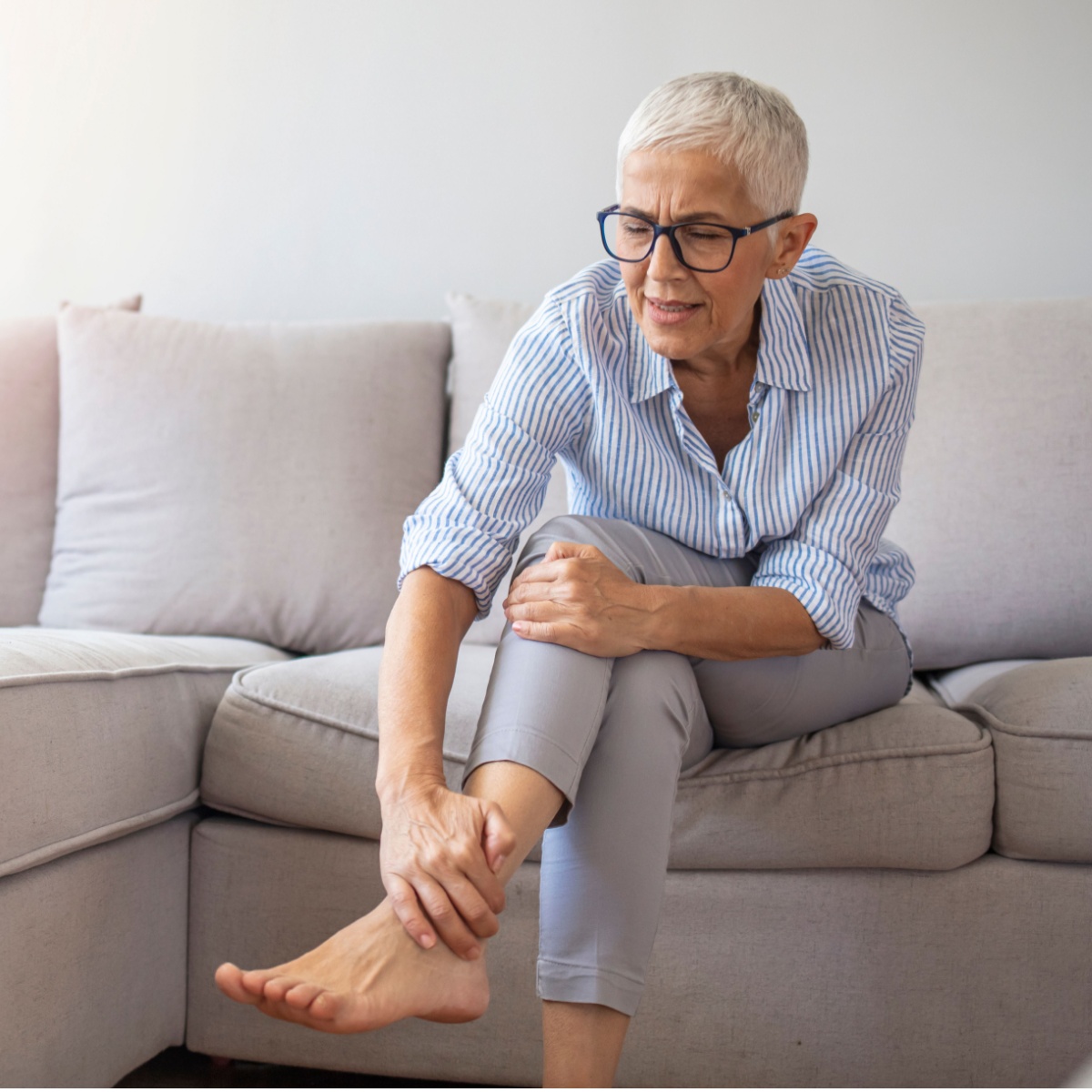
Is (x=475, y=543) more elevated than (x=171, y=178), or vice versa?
(x=171, y=178)

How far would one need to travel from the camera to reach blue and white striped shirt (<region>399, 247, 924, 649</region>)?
1188mm

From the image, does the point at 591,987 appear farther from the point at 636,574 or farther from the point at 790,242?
the point at 790,242

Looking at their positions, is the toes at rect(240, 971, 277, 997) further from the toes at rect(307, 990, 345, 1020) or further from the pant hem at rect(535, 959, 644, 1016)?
the pant hem at rect(535, 959, 644, 1016)

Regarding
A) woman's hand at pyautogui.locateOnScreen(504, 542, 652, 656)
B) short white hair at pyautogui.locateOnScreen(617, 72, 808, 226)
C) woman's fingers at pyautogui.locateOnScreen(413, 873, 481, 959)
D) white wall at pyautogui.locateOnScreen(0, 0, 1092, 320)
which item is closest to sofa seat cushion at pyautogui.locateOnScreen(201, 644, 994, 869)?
woman's hand at pyautogui.locateOnScreen(504, 542, 652, 656)

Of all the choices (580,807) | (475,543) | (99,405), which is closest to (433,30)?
(99,405)

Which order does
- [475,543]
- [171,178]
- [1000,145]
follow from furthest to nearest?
[171,178] < [1000,145] < [475,543]

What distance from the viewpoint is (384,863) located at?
890mm

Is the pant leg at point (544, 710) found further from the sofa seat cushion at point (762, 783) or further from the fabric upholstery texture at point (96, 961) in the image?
the fabric upholstery texture at point (96, 961)

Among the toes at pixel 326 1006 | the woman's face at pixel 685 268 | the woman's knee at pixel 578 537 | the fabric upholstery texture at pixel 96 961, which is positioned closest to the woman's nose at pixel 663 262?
the woman's face at pixel 685 268

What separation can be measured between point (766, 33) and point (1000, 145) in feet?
1.58

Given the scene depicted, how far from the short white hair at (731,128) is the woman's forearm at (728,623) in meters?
0.39

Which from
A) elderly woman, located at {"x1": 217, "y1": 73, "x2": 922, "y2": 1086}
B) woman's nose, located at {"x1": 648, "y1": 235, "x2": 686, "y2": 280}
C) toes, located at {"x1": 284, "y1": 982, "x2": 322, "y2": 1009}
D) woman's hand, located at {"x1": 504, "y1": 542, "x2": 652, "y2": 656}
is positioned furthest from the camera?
woman's nose, located at {"x1": 648, "y1": 235, "x2": 686, "y2": 280}

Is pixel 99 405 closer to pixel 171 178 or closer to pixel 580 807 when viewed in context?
pixel 171 178

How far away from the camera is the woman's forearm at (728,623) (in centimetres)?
105
